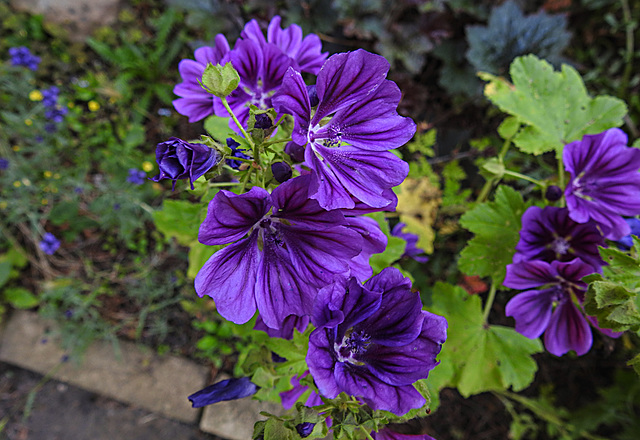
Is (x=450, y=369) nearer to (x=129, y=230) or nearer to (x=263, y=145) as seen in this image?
(x=263, y=145)

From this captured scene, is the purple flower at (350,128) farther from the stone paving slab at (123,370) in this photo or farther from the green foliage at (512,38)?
the stone paving slab at (123,370)

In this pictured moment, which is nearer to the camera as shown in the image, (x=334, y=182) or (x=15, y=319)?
(x=334, y=182)

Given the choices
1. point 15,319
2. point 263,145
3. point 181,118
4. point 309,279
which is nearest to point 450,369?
point 309,279

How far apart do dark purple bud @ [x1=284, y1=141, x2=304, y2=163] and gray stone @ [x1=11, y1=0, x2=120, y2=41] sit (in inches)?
109

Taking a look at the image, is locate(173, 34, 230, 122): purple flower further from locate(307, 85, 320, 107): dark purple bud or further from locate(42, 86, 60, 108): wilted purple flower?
locate(42, 86, 60, 108): wilted purple flower

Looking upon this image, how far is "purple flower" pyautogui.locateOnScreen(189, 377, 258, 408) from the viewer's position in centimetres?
107

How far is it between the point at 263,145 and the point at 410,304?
0.45 meters

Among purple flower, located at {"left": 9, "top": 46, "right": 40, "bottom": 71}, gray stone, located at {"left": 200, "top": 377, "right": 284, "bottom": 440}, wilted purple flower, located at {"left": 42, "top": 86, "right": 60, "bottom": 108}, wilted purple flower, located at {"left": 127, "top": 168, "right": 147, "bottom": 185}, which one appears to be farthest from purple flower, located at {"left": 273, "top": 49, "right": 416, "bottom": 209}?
purple flower, located at {"left": 9, "top": 46, "right": 40, "bottom": 71}

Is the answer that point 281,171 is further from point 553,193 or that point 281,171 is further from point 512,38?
point 512,38

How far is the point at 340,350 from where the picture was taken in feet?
3.06

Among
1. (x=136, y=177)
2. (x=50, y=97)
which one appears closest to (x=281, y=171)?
(x=136, y=177)

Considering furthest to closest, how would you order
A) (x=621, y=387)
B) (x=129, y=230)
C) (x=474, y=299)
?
1. (x=129, y=230)
2. (x=621, y=387)
3. (x=474, y=299)

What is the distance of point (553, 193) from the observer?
4.37 feet

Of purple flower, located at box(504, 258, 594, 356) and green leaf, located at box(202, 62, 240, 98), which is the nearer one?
green leaf, located at box(202, 62, 240, 98)
